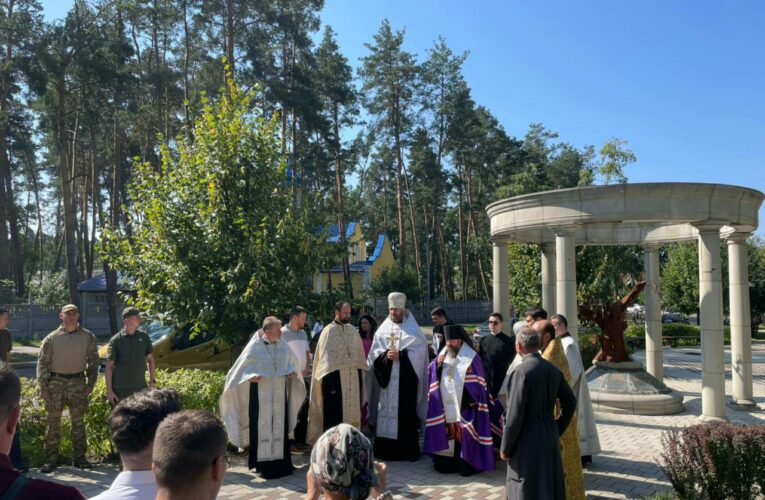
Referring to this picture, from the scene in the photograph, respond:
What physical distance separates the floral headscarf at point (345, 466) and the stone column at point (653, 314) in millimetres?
12255

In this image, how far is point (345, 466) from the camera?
2246mm

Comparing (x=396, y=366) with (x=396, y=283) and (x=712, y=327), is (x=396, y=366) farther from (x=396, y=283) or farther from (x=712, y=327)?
(x=396, y=283)

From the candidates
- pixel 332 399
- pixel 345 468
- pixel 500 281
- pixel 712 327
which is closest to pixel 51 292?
pixel 500 281

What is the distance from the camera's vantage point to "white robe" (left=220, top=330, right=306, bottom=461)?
678 centimetres

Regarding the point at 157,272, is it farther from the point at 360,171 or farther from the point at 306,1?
the point at 360,171

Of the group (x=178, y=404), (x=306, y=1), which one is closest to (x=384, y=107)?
(x=306, y=1)

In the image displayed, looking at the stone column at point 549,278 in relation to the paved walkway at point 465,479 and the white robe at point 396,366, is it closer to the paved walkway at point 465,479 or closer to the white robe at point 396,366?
the paved walkway at point 465,479

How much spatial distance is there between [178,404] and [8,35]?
92.4ft

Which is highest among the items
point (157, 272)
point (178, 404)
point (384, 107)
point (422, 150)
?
point (384, 107)

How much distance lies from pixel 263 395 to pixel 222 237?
305cm

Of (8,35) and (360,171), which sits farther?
(360,171)

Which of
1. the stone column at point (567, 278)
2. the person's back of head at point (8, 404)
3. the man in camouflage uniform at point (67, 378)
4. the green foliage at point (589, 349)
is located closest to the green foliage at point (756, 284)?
the green foliage at point (589, 349)

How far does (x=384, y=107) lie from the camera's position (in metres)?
35.9

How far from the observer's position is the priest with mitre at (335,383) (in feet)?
24.9
